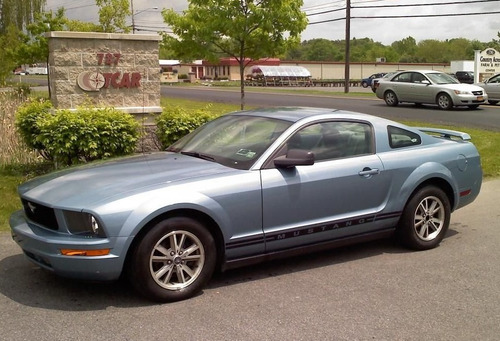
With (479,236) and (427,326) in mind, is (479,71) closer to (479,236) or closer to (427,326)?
(479,236)

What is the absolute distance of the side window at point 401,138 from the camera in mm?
5633

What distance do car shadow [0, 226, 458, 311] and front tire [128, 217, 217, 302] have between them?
18 centimetres

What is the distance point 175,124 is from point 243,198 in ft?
14.6

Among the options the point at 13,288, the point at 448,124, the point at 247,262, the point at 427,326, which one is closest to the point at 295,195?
the point at 247,262

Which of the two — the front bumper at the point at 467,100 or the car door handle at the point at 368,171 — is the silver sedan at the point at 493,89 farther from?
the car door handle at the point at 368,171

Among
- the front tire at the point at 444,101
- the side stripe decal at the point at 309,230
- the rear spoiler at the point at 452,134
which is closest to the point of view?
the side stripe decal at the point at 309,230

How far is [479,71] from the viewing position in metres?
33.0

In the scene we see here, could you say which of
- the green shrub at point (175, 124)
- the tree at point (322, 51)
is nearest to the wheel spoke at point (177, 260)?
the green shrub at point (175, 124)

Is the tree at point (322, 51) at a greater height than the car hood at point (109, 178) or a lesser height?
greater

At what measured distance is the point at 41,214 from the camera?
4355 millimetres

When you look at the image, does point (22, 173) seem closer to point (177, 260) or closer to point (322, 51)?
point (177, 260)

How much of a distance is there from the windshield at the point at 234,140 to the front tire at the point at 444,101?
1718cm

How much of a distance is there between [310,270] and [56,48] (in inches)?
236

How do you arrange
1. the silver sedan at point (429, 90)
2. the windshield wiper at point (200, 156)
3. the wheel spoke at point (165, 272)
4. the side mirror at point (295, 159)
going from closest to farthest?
1. the wheel spoke at point (165, 272)
2. the side mirror at point (295, 159)
3. the windshield wiper at point (200, 156)
4. the silver sedan at point (429, 90)
